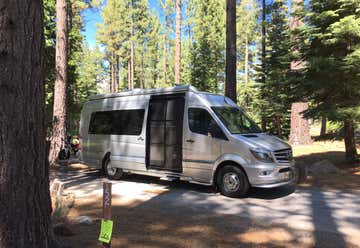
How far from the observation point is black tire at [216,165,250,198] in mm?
7219

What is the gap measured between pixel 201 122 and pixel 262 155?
1810 millimetres

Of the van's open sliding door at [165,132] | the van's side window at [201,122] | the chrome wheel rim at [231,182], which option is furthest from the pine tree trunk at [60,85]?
the chrome wheel rim at [231,182]

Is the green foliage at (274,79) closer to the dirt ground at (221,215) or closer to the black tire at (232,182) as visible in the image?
the dirt ground at (221,215)

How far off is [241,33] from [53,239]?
33821 mm

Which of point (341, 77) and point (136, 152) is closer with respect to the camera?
point (136, 152)

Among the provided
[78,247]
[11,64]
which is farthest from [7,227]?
[11,64]

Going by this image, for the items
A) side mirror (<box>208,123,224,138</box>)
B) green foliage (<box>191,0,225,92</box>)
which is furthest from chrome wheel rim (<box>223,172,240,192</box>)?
green foliage (<box>191,0,225,92</box>)

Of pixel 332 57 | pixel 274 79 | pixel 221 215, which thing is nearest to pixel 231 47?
pixel 332 57

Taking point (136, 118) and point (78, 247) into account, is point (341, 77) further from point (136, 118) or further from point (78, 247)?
point (78, 247)

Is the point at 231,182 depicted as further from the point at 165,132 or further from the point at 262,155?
the point at 165,132

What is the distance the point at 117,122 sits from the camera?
995cm

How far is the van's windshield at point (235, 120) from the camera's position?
785 cm

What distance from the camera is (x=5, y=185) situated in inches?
128

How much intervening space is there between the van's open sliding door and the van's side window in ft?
1.16
